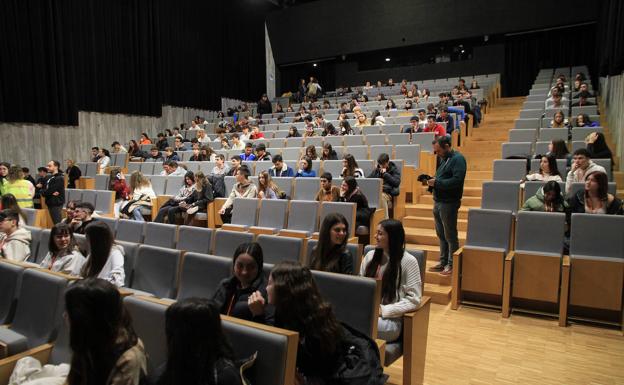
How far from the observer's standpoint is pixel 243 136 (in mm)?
7820

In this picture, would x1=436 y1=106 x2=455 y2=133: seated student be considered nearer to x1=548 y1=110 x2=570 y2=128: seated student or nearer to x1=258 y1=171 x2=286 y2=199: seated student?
x1=548 y1=110 x2=570 y2=128: seated student

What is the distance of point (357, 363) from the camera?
135 centimetres

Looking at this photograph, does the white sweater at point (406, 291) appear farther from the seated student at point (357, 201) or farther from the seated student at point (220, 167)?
the seated student at point (220, 167)

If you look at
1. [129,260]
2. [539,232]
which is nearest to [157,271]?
[129,260]

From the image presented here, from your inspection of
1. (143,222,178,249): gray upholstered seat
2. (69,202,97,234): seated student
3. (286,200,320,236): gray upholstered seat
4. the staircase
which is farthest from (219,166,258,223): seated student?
the staircase

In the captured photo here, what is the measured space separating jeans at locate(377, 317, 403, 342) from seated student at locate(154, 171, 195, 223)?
335cm

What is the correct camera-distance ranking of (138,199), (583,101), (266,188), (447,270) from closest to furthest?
(447,270) → (266,188) → (138,199) → (583,101)

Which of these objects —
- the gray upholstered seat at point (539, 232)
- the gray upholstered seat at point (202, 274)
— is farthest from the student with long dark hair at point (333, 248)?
the gray upholstered seat at point (539, 232)

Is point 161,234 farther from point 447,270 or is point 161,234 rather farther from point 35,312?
point 447,270

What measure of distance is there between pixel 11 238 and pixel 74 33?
7179 mm

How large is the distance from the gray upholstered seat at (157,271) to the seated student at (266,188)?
1.88m

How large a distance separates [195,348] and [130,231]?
274 cm

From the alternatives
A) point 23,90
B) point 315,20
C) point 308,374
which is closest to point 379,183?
point 308,374

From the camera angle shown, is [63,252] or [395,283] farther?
[63,252]
